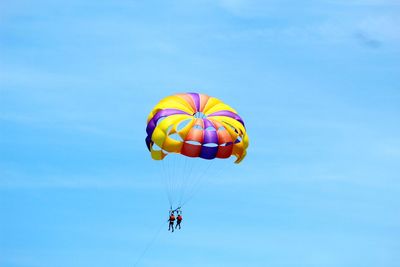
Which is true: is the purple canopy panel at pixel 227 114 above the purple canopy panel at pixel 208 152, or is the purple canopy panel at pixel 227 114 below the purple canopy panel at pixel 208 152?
above

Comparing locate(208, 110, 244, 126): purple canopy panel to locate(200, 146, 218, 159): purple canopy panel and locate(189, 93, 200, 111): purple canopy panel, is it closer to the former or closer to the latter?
locate(189, 93, 200, 111): purple canopy panel

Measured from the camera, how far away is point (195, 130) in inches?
3883

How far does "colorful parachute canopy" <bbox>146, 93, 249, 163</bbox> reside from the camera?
9844cm

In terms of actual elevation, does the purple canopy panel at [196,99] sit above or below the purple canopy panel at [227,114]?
above

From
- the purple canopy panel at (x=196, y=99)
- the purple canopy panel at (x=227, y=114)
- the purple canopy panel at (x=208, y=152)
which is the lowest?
the purple canopy panel at (x=208, y=152)

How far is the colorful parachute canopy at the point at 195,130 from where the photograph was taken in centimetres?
9844

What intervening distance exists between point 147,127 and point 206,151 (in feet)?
13.6

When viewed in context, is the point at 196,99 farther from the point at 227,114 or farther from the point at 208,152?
the point at 208,152

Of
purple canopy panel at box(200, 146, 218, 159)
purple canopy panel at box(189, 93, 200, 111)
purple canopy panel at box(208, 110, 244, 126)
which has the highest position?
purple canopy panel at box(189, 93, 200, 111)

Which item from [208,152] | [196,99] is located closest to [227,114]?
[196,99]

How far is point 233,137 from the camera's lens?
325ft

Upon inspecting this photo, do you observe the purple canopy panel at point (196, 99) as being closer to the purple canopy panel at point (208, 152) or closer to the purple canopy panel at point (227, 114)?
the purple canopy panel at point (227, 114)

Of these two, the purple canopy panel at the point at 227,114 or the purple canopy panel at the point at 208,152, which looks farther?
the purple canopy panel at the point at 227,114

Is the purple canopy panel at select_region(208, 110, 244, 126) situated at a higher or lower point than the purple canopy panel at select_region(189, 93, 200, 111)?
lower
